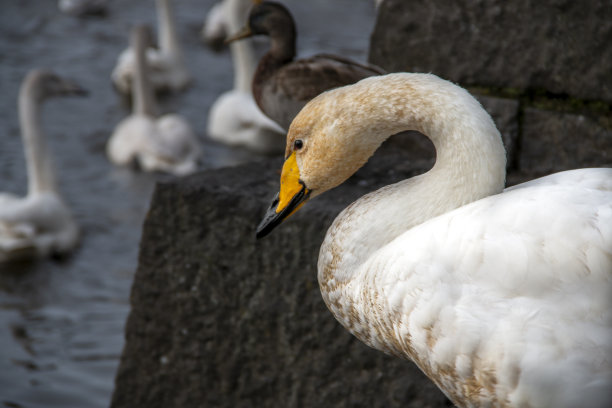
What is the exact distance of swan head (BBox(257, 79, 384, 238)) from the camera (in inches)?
89.8

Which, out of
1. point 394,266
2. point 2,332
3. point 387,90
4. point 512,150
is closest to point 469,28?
point 512,150

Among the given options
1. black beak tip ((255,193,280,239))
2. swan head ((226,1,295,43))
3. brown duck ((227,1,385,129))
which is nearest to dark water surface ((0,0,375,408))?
brown duck ((227,1,385,129))

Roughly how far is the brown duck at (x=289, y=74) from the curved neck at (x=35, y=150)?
8.16 feet

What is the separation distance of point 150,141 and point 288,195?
505cm

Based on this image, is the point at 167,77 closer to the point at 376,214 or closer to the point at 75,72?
the point at 75,72

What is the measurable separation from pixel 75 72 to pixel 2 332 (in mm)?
4505

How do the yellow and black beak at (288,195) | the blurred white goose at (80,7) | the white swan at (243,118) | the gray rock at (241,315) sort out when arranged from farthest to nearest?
the blurred white goose at (80,7), the white swan at (243,118), the gray rock at (241,315), the yellow and black beak at (288,195)

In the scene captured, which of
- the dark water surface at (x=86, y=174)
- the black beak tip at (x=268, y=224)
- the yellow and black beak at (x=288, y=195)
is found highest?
the yellow and black beak at (x=288, y=195)

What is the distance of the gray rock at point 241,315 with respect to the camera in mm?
2910

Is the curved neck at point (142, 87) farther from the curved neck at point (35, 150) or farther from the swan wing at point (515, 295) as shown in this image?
the swan wing at point (515, 295)

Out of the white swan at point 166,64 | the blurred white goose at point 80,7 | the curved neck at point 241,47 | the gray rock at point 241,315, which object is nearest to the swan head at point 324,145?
the gray rock at point 241,315

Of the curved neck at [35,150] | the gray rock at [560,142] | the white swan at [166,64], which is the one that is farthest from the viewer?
the white swan at [166,64]

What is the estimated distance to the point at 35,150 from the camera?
617cm

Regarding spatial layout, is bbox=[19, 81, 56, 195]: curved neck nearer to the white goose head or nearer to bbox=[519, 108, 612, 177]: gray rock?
bbox=[519, 108, 612, 177]: gray rock
